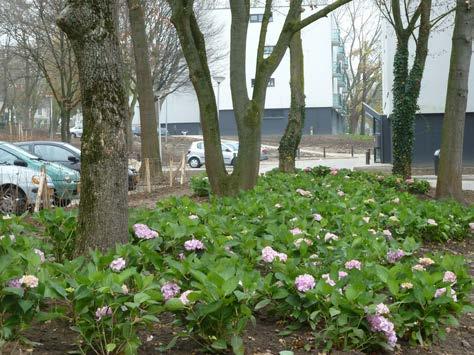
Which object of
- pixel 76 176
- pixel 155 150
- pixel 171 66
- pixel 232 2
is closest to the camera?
pixel 232 2

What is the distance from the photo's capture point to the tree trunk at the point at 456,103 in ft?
46.1

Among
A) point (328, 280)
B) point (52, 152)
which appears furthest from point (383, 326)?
point (52, 152)

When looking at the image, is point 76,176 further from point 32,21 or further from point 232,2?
point 32,21

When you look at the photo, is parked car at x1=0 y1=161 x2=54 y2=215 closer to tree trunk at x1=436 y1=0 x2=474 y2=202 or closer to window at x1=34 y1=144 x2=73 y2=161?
window at x1=34 y1=144 x2=73 y2=161

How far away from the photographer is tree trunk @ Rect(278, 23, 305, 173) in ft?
61.4

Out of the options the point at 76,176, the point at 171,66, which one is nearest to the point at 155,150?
the point at 76,176

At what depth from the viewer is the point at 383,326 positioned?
3.79 meters

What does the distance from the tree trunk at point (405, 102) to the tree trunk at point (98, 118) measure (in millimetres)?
15485

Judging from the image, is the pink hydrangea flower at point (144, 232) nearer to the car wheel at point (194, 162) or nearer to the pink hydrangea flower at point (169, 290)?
the pink hydrangea flower at point (169, 290)

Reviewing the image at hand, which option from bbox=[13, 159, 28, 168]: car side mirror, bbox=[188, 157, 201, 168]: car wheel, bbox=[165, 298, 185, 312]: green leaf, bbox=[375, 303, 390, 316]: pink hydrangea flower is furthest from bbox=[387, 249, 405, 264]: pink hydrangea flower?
bbox=[188, 157, 201, 168]: car wheel

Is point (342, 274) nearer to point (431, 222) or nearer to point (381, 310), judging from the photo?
point (381, 310)

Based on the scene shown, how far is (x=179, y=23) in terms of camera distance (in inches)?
393

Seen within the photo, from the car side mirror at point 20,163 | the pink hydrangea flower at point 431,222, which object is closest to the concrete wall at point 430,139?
the car side mirror at point 20,163

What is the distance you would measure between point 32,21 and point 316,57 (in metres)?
39.2
